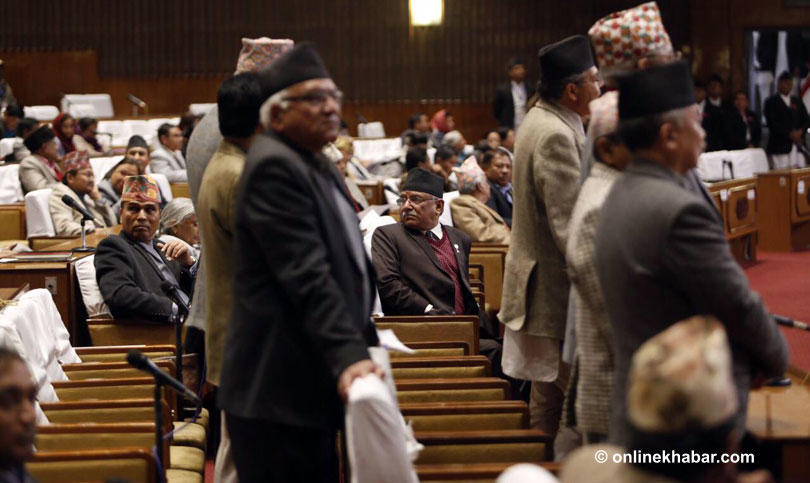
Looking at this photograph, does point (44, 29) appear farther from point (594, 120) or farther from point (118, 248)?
point (594, 120)

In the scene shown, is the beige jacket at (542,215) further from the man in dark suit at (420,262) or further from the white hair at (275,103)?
the man in dark suit at (420,262)

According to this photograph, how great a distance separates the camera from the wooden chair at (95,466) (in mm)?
2789

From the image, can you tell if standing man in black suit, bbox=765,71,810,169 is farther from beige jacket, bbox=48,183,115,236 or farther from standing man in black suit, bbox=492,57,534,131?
beige jacket, bbox=48,183,115,236

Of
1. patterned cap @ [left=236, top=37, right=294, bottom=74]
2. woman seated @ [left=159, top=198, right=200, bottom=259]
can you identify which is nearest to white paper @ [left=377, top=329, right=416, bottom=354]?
Answer: patterned cap @ [left=236, top=37, right=294, bottom=74]

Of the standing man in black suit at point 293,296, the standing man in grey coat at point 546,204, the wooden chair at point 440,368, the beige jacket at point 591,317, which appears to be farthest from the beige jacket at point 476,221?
the standing man in black suit at point 293,296

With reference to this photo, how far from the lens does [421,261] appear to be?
4.98m

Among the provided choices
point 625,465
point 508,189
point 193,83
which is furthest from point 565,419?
point 193,83

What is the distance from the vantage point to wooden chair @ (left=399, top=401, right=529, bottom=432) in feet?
10.2

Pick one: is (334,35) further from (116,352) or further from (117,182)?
(116,352)

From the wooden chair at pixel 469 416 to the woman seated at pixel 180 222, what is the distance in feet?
7.95

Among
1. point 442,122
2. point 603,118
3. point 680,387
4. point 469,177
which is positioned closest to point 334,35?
point 442,122

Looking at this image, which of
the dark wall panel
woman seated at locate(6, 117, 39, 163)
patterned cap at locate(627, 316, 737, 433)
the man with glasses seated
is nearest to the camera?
patterned cap at locate(627, 316, 737, 433)

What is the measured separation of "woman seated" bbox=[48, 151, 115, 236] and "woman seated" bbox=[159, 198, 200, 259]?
4.78ft

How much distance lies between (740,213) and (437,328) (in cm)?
522
